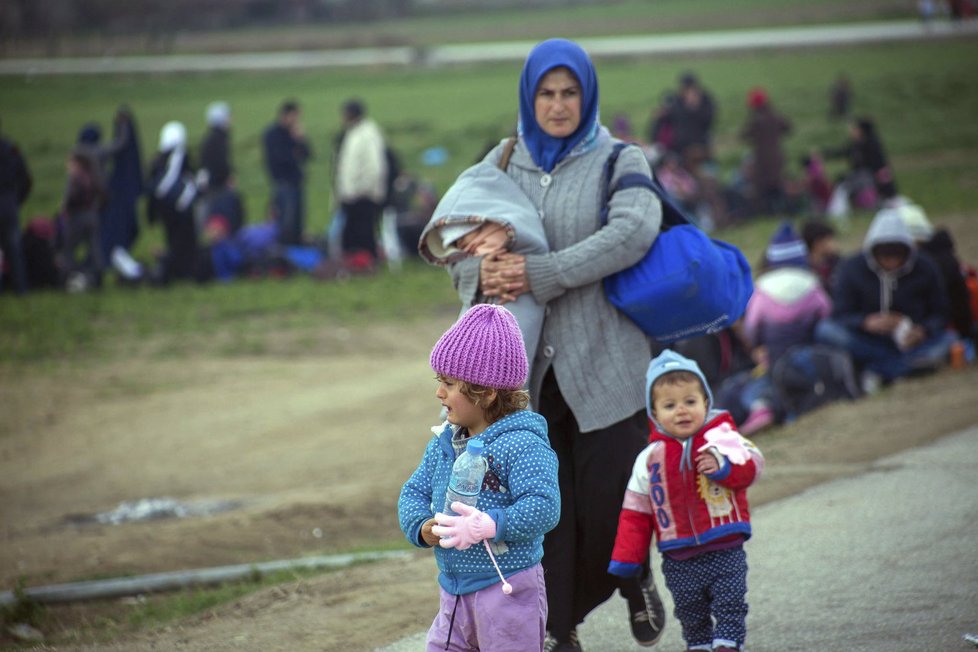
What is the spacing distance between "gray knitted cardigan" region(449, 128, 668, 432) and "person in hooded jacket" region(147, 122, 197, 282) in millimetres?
12183

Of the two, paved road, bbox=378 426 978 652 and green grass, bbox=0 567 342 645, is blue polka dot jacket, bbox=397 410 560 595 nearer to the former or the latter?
paved road, bbox=378 426 978 652

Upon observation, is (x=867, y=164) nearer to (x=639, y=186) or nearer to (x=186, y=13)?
(x=639, y=186)

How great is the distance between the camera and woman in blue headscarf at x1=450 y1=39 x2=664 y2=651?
464 cm

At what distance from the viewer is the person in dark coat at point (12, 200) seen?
14898 millimetres

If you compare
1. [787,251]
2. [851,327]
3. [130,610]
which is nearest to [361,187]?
[787,251]

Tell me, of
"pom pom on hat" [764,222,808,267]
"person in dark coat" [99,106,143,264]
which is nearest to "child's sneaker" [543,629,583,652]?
"pom pom on hat" [764,222,808,267]

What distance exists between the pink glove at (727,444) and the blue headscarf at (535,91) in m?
1.13

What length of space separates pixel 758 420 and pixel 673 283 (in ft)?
16.5

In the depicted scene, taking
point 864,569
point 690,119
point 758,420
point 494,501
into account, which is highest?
point 690,119

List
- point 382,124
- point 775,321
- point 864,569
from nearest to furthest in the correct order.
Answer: point 864,569
point 775,321
point 382,124

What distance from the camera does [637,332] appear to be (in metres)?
4.84

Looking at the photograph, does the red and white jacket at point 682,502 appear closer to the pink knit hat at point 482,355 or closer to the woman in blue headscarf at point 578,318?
the woman in blue headscarf at point 578,318

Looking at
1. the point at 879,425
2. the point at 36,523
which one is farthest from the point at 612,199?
the point at 36,523

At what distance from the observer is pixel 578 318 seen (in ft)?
15.6
